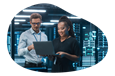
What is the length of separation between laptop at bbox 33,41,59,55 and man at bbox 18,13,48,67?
1.85 feet

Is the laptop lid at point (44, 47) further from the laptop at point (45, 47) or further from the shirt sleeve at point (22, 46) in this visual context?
the shirt sleeve at point (22, 46)

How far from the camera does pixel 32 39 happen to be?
4.02 meters

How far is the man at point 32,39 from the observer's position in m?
3.94

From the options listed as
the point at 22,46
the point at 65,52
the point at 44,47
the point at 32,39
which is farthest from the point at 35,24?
the point at 65,52

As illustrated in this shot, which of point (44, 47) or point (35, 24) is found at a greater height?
point (35, 24)

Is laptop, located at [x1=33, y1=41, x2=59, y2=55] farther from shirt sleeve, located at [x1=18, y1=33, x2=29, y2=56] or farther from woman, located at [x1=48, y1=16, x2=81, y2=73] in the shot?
shirt sleeve, located at [x1=18, y1=33, x2=29, y2=56]

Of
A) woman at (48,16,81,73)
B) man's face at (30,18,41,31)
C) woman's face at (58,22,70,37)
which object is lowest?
woman at (48,16,81,73)

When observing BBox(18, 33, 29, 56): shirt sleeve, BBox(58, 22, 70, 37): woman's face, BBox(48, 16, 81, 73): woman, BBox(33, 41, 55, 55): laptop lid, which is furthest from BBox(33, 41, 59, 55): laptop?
BBox(18, 33, 29, 56): shirt sleeve

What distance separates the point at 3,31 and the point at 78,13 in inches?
82.6

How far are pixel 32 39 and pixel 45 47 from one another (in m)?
0.80

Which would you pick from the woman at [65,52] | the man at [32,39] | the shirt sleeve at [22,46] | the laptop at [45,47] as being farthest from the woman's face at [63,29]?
the shirt sleeve at [22,46]

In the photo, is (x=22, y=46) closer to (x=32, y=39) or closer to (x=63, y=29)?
(x=32, y=39)

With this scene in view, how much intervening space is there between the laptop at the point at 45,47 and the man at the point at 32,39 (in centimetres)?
57

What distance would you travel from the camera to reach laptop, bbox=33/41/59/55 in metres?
3.26
